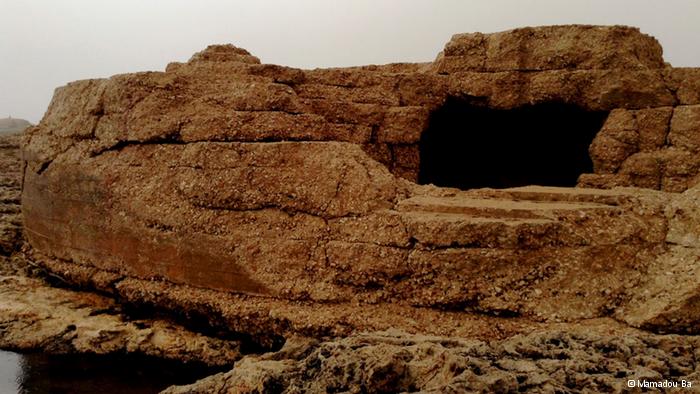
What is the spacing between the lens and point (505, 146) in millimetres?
7332

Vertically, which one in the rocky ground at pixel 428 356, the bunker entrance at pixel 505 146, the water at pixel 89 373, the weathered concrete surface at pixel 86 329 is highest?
the bunker entrance at pixel 505 146

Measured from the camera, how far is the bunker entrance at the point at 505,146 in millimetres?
6430

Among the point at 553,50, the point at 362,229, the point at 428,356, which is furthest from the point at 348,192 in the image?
the point at 553,50

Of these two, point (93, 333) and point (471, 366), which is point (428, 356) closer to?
point (471, 366)

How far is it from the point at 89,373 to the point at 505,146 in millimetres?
5846

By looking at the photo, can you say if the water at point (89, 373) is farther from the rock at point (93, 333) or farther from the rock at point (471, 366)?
the rock at point (471, 366)

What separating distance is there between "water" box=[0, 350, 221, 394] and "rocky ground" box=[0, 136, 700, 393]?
0.29 ft

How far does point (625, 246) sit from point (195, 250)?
3800mm

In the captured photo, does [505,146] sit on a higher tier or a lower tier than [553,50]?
lower

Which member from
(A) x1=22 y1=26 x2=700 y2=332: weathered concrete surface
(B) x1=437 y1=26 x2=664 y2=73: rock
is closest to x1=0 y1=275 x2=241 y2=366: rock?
(A) x1=22 y1=26 x2=700 y2=332: weathered concrete surface

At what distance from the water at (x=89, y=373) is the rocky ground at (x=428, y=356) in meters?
0.09

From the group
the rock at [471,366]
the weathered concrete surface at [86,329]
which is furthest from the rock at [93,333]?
the rock at [471,366]

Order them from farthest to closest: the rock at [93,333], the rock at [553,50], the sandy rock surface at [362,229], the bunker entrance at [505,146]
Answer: the bunker entrance at [505,146] → the rock at [553,50] → the rock at [93,333] → the sandy rock surface at [362,229]

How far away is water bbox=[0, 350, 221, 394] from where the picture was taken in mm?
4406
